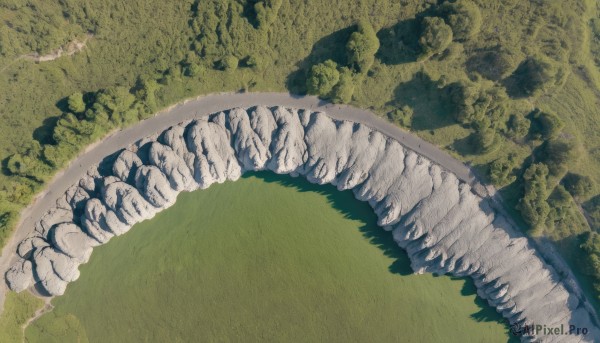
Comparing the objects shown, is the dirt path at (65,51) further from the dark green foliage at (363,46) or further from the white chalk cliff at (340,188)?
the dark green foliage at (363,46)

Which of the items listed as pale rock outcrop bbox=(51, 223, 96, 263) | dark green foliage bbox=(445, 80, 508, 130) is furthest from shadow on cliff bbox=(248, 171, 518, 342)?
pale rock outcrop bbox=(51, 223, 96, 263)

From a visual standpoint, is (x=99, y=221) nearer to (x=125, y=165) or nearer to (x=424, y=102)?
(x=125, y=165)

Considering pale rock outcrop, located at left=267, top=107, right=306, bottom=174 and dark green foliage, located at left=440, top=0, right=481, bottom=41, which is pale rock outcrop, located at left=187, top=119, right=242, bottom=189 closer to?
pale rock outcrop, located at left=267, top=107, right=306, bottom=174

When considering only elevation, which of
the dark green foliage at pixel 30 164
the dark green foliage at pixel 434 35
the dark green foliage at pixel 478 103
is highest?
the dark green foliage at pixel 30 164

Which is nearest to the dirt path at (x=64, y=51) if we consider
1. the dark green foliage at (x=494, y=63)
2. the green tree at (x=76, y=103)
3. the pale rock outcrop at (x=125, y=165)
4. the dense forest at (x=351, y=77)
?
the dense forest at (x=351, y=77)

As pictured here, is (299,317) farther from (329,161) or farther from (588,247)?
(588,247)
